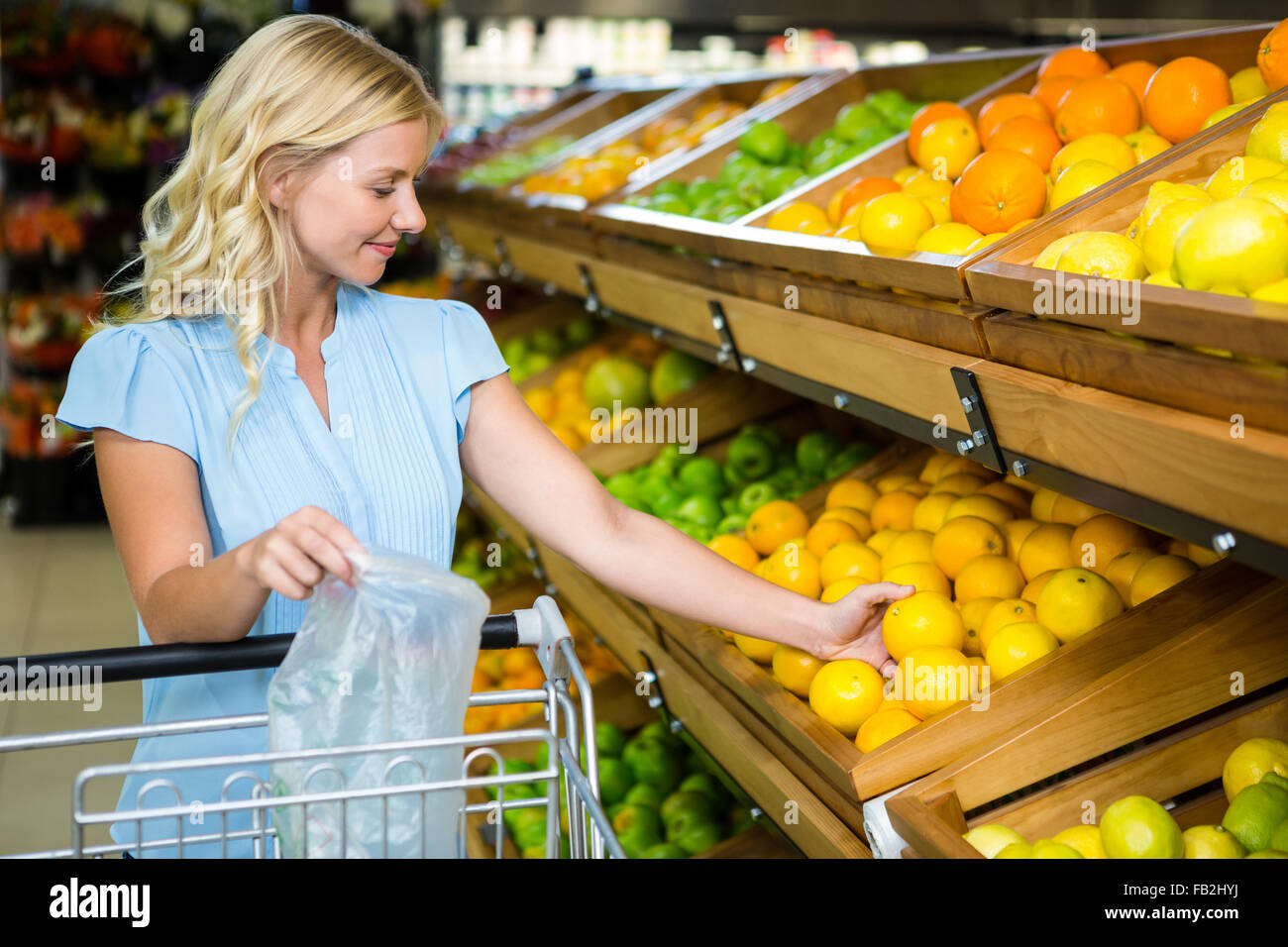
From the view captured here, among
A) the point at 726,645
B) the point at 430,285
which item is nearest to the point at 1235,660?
the point at 726,645

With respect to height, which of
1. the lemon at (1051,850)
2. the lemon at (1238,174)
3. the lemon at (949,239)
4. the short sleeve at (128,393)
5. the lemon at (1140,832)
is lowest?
the lemon at (1051,850)

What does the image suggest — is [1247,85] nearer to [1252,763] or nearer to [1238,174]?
[1238,174]

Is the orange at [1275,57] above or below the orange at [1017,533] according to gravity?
above

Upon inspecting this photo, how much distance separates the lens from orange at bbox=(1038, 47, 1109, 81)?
1.96m

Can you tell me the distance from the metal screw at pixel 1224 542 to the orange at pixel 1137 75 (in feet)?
3.49

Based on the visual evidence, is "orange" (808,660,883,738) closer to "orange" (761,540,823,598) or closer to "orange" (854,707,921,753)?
"orange" (854,707,921,753)

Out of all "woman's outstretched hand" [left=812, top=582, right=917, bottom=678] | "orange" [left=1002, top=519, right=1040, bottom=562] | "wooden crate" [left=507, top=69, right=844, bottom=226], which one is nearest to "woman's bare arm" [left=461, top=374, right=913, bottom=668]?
"woman's outstretched hand" [left=812, top=582, right=917, bottom=678]

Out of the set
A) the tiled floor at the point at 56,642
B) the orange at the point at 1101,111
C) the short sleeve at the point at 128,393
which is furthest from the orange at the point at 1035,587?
the tiled floor at the point at 56,642

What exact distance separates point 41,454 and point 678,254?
4727 millimetres

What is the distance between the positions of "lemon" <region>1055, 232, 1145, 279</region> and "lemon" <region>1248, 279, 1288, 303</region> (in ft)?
0.64

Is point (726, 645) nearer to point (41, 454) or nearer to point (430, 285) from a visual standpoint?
point (430, 285)

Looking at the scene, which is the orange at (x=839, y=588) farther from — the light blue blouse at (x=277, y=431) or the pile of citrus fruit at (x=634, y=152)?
the pile of citrus fruit at (x=634, y=152)

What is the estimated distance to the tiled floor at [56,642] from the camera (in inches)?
130

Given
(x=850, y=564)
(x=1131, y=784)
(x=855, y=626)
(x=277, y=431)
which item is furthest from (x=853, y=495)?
(x=277, y=431)
